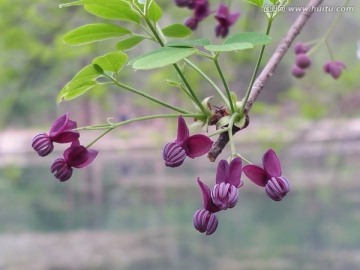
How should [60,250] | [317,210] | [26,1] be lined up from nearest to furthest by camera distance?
[26,1]
[60,250]
[317,210]

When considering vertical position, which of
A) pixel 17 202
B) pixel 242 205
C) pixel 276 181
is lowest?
pixel 276 181

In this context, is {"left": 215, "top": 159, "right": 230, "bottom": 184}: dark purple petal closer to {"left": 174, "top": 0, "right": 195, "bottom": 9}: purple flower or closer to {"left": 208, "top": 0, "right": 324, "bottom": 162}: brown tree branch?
{"left": 208, "top": 0, "right": 324, "bottom": 162}: brown tree branch

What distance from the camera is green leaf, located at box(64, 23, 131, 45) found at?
0.65m

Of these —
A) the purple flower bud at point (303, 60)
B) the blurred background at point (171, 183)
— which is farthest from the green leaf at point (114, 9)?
the blurred background at point (171, 183)

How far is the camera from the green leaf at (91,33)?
25.5 inches

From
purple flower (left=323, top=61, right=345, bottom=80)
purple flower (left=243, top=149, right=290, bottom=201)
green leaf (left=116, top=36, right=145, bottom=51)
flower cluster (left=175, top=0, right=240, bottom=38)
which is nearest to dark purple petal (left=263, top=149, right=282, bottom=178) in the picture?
purple flower (left=243, top=149, right=290, bottom=201)

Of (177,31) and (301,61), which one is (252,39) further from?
(301,61)

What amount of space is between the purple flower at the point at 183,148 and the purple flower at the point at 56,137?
4.0 inches

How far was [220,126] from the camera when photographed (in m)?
0.60

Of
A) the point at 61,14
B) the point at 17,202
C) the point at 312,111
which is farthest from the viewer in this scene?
the point at 17,202

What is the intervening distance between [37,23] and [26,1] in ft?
0.54

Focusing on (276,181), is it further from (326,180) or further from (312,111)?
(326,180)

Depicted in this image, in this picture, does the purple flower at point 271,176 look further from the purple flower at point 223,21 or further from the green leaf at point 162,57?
the purple flower at point 223,21

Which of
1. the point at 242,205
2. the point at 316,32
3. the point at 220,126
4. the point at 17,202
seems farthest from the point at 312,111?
the point at 17,202
